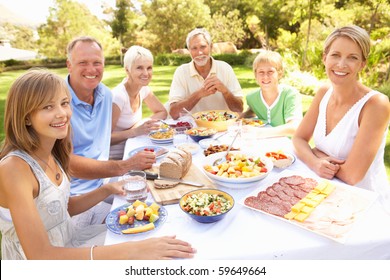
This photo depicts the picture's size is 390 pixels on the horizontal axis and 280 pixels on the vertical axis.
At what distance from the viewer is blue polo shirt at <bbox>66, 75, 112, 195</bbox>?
2717mm

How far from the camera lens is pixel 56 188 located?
1.80 meters

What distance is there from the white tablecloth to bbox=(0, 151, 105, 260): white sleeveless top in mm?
424

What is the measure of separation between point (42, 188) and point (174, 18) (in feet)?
69.0

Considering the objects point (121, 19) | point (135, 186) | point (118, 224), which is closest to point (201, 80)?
point (135, 186)

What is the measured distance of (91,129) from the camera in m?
2.90

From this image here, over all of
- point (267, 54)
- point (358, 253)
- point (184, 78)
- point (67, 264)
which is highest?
point (267, 54)

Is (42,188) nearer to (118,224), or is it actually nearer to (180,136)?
(118,224)

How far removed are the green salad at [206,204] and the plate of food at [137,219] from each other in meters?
0.14

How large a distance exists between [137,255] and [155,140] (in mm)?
1532

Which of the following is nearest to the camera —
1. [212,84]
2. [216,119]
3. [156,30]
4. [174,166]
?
[174,166]

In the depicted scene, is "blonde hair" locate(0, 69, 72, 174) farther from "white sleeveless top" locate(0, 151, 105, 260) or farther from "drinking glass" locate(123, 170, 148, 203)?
"drinking glass" locate(123, 170, 148, 203)

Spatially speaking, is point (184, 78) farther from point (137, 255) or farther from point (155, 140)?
point (137, 255)

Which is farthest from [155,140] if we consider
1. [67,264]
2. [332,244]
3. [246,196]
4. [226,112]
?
[332,244]

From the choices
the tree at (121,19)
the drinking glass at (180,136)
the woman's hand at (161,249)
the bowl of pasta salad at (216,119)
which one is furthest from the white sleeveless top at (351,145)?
the tree at (121,19)
